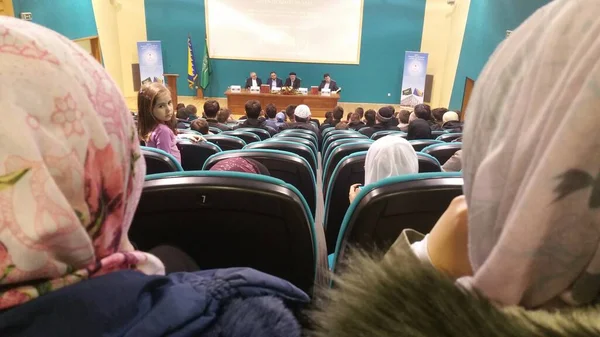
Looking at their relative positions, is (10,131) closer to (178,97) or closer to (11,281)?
(11,281)

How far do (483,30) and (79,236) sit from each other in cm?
913

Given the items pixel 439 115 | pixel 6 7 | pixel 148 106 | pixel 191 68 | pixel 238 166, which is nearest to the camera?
pixel 238 166

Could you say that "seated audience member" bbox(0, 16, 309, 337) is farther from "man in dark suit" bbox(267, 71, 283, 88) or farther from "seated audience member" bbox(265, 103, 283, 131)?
"man in dark suit" bbox(267, 71, 283, 88)

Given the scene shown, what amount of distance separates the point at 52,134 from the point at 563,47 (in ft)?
1.84

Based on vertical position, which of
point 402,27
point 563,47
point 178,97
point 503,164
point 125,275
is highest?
point 402,27

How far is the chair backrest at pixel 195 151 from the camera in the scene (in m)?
2.79

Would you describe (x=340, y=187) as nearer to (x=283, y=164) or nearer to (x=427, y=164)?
(x=283, y=164)

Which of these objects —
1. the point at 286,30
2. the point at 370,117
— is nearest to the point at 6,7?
the point at 370,117

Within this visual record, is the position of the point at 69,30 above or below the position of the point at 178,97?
above

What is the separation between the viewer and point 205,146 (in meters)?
2.79

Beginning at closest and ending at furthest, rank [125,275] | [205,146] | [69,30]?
[125,275], [205,146], [69,30]

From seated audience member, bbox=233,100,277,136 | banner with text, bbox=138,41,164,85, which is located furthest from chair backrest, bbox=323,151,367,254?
banner with text, bbox=138,41,164,85

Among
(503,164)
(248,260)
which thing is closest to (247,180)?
(248,260)

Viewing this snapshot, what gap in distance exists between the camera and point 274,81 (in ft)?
33.4
